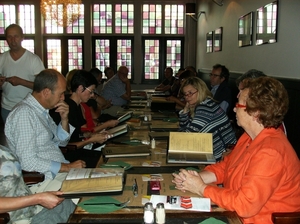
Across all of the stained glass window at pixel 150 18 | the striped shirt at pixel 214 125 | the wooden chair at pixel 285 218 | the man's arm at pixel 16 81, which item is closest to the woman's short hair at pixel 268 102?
the wooden chair at pixel 285 218

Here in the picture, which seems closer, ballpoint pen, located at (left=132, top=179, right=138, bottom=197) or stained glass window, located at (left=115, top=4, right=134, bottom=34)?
ballpoint pen, located at (left=132, top=179, right=138, bottom=197)

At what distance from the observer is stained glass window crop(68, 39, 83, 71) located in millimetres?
13320

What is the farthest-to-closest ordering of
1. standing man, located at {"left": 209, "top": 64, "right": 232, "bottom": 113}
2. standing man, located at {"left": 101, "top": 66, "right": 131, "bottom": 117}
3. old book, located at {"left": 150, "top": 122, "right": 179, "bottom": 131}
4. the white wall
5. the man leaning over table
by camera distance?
standing man, located at {"left": 101, "top": 66, "right": 131, "bottom": 117}, standing man, located at {"left": 209, "top": 64, "right": 232, "bottom": 113}, the white wall, old book, located at {"left": 150, "top": 122, "right": 179, "bottom": 131}, the man leaning over table

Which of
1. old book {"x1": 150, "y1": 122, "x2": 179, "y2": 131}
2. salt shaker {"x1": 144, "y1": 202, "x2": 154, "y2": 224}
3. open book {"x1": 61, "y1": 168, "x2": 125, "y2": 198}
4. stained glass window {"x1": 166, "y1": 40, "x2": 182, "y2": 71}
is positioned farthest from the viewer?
stained glass window {"x1": 166, "y1": 40, "x2": 182, "y2": 71}

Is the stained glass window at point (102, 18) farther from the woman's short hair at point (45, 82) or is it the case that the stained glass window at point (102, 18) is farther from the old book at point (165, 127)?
the woman's short hair at point (45, 82)

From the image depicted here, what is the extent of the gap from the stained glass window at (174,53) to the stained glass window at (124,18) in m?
1.48

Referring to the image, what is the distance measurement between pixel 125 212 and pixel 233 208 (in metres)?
0.47

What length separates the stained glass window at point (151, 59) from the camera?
13.3m

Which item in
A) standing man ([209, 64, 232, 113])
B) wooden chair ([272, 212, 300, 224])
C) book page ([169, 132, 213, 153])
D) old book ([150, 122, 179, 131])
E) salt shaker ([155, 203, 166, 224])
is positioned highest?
standing man ([209, 64, 232, 113])

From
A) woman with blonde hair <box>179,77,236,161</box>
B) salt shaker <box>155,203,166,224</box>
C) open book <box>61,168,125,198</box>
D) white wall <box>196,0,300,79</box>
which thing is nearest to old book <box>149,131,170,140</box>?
woman with blonde hair <box>179,77,236,161</box>

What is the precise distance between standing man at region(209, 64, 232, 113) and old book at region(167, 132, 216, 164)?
2875 mm

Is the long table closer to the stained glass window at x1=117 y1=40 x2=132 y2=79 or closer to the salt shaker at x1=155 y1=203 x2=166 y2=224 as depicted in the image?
the salt shaker at x1=155 y1=203 x2=166 y2=224

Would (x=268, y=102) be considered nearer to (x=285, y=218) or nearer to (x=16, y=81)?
(x=285, y=218)

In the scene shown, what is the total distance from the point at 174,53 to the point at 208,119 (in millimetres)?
10542
